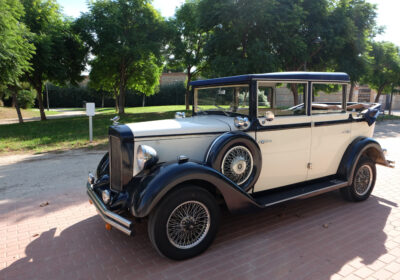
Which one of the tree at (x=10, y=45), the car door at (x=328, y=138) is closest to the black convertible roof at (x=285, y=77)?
the car door at (x=328, y=138)

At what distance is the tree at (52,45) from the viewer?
1508cm

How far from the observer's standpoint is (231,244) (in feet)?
11.2

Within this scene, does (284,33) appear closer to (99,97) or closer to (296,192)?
(296,192)

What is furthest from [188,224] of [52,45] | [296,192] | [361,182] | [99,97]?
[99,97]

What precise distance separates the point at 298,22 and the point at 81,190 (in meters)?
12.3

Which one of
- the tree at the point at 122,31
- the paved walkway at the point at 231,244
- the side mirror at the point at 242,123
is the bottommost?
the paved walkway at the point at 231,244

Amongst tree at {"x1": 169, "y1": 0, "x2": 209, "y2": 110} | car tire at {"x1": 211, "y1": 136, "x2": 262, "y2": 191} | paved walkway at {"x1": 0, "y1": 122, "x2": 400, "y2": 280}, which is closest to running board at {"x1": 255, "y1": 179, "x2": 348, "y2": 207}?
car tire at {"x1": 211, "y1": 136, "x2": 262, "y2": 191}

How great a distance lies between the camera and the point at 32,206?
4.64m

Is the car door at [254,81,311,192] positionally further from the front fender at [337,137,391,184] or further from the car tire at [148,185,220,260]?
the car tire at [148,185,220,260]

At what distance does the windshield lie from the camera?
13.1 ft

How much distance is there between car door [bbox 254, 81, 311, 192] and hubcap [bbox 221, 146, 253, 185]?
1.00 feet

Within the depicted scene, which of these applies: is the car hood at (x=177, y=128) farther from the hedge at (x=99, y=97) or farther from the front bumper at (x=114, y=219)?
the hedge at (x=99, y=97)

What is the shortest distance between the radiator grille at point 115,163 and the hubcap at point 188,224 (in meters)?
0.84

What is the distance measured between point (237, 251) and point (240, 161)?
1075 mm
